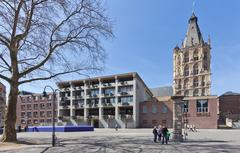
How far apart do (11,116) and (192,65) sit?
10724 cm

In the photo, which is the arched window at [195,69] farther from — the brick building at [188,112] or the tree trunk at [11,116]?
the tree trunk at [11,116]

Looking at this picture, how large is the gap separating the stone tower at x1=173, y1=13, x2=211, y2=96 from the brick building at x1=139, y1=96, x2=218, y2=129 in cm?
3641

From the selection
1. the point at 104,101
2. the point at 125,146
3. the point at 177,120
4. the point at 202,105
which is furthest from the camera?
the point at 104,101

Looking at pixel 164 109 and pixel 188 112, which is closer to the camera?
pixel 188 112

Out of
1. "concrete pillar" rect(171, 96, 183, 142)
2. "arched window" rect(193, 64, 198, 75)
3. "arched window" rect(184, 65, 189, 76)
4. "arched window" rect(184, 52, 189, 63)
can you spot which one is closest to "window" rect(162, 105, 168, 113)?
"arched window" rect(193, 64, 198, 75)

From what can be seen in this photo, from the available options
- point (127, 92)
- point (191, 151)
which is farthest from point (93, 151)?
point (127, 92)

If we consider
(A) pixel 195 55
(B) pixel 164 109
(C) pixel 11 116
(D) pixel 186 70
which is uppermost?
(A) pixel 195 55

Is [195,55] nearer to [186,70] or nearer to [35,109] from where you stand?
[186,70]

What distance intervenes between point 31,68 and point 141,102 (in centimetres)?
6343

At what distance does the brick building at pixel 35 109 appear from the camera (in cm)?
11919

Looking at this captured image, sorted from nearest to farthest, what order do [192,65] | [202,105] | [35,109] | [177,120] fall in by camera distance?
[177,120]
[202,105]
[35,109]
[192,65]

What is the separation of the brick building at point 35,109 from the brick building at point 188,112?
144ft

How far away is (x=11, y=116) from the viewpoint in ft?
96.8

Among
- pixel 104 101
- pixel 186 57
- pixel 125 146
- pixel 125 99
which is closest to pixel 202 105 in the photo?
pixel 125 99
